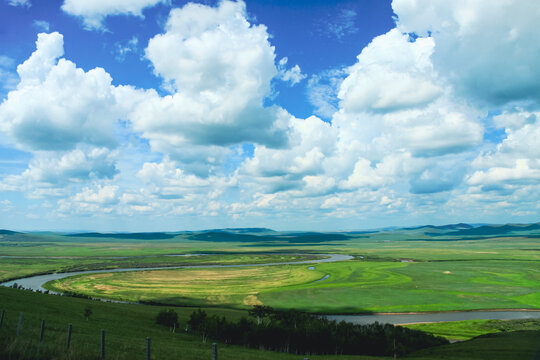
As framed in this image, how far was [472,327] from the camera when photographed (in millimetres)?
75312

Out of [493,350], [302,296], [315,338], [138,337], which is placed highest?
[138,337]

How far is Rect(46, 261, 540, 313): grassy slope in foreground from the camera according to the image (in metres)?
101

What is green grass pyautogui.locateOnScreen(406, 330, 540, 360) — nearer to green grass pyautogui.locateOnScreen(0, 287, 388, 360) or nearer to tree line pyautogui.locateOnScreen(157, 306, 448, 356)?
tree line pyautogui.locateOnScreen(157, 306, 448, 356)

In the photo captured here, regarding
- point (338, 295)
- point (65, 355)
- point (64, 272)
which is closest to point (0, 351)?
point (65, 355)

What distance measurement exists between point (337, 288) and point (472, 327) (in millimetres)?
54180

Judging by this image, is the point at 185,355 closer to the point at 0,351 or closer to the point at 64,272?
the point at 0,351

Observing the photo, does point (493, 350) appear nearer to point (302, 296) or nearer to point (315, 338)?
point (315, 338)

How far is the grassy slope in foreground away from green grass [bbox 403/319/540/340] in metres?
15.4

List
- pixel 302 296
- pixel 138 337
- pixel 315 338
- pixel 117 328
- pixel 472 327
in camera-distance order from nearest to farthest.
A: 1. pixel 138 337
2. pixel 117 328
3. pixel 315 338
4. pixel 472 327
5. pixel 302 296

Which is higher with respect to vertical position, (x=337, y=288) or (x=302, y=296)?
(x=302, y=296)

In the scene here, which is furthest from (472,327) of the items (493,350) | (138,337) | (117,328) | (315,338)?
(117,328)

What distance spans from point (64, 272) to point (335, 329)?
16533 cm

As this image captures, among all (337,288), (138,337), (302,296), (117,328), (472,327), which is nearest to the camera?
(138,337)

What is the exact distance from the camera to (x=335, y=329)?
6281 cm
